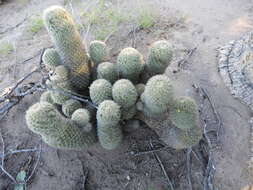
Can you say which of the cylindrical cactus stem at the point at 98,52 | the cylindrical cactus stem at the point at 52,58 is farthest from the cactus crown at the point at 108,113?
the cylindrical cactus stem at the point at 52,58

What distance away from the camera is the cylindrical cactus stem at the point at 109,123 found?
153cm

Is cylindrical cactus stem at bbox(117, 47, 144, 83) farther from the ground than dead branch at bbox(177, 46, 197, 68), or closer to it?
farther from the ground

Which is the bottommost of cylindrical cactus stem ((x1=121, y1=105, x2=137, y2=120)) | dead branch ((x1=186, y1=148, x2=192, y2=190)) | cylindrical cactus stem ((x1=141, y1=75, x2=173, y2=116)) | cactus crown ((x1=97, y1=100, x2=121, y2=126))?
dead branch ((x1=186, y1=148, x2=192, y2=190))

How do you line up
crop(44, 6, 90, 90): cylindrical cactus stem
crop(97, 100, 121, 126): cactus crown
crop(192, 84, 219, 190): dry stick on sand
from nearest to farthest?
crop(97, 100, 121, 126): cactus crown, crop(44, 6, 90, 90): cylindrical cactus stem, crop(192, 84, 219, 190): dry stick on sand

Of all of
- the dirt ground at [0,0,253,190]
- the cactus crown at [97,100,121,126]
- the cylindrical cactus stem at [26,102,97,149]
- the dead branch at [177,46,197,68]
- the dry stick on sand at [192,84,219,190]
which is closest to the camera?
the cylindrical cactus stem at [26,102,97,149]

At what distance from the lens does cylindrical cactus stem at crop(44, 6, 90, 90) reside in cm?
165

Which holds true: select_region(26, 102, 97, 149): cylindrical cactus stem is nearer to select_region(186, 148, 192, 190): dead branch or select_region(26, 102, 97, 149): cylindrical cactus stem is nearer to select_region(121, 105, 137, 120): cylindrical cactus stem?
select_region(121, 105, 137, 120): cylindrical cactus stem

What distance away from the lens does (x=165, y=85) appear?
1.48 metres

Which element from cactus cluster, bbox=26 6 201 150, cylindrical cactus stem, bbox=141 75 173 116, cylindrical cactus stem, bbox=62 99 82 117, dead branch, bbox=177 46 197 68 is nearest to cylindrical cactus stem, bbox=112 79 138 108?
cactus cluster, bbox=26 6 201 150

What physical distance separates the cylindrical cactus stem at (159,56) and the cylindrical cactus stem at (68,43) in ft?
1.97

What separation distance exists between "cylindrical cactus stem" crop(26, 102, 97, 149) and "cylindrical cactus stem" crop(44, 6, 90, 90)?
1.62 feet

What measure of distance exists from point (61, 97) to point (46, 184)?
80cm

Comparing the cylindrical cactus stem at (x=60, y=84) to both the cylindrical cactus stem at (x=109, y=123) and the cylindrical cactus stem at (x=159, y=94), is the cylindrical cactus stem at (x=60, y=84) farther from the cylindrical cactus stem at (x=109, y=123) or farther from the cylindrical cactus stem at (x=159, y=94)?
the cylindrical cactus stem at (x=159, y=94)

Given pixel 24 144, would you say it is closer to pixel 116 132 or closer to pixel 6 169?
pixel 6 169
